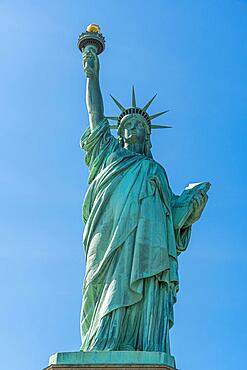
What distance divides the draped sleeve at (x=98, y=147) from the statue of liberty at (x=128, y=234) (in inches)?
0.8

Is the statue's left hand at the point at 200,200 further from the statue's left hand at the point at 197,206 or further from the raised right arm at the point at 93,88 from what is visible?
the raised right arm at the point at 93,88

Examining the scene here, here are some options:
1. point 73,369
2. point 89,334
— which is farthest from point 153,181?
point 73,369

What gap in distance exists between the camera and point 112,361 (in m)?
13.5

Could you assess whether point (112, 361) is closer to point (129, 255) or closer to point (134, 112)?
point (129, 255)

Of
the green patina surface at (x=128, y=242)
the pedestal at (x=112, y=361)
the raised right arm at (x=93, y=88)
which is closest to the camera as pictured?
the pedestal at (x=112, y=361)

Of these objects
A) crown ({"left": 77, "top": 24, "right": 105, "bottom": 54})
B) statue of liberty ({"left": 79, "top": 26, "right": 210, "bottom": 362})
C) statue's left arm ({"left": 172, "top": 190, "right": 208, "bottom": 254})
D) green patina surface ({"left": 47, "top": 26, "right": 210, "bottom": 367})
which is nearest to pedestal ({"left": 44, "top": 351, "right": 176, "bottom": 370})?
green patina surface ({"left": 47, "top": 26, "right": 210, "bottom": 367})

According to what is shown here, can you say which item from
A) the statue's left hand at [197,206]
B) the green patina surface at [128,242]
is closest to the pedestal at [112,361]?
the green patina surface at [128,242]

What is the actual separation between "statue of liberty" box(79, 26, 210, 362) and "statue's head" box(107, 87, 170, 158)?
0.02 metres

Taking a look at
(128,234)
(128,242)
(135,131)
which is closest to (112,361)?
(128,242)

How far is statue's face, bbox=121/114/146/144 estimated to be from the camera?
17.3m

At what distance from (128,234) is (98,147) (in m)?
2.30

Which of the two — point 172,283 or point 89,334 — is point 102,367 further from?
point 172,283

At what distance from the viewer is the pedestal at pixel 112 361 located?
13.3 meters

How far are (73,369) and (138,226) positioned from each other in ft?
9.91
